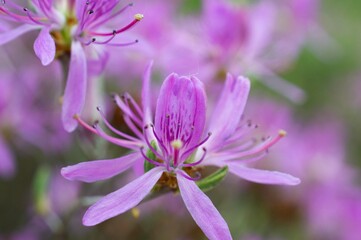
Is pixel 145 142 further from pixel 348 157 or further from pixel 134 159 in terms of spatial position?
pixel 348 157

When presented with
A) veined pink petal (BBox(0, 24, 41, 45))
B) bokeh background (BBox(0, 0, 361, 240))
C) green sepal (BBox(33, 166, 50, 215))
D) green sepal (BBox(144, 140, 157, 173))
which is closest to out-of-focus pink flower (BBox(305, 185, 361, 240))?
bokeh background (BBox(0, 0, 361, 240))

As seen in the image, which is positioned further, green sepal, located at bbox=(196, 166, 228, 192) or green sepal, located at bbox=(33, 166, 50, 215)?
green sepal, located at bbox=(33, 166, 50, 215)

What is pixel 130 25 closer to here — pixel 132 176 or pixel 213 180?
pixel 213 180

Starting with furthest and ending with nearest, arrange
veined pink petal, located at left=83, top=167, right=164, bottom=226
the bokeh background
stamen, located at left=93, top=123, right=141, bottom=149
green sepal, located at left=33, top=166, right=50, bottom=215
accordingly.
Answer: the bokeh background → green sepal, located at left=33, top=166, right=50, bottom=215 → stamen, located at left=93, top=123, right=141, bottom=149 → veined pink petal, located at left=83, top=167, right=164, bottom=226

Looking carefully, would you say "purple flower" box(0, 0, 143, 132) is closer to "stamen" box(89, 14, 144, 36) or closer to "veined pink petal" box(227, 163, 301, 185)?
"stamen" box(89, 14, 144, 36)

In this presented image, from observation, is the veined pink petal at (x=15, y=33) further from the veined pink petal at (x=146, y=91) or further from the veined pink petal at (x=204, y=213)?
the veined pink petal at (x=204, y=213)
